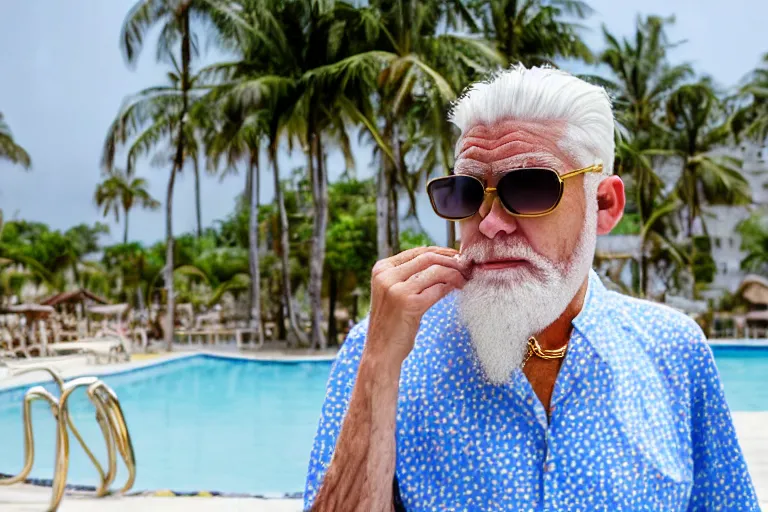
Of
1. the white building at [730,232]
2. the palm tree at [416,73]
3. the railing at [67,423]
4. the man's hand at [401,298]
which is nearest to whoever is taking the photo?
the man's hand at [401,298]

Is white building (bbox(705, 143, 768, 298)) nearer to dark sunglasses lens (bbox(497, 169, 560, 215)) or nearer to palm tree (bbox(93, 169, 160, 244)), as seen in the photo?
palm tree (bbox(93, 169, 160, 244))

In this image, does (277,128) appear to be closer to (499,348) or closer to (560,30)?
(560,30)

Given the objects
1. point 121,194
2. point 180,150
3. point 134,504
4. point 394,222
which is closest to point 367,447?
point 134,504

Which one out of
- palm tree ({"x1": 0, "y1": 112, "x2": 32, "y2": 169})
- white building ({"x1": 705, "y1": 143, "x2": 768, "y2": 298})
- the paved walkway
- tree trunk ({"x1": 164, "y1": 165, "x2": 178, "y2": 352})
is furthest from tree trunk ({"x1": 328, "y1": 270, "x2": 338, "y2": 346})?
white building ({"x1": 705, "y1": 143, "x2": 768, "y2": 298})

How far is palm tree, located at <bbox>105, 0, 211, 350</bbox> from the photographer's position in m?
20.7

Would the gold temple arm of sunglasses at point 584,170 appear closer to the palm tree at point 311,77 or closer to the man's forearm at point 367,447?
the man's forearm at point 367,447

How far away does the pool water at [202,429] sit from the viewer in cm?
745

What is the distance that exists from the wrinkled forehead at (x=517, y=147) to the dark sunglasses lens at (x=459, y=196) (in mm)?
25

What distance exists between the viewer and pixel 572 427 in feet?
3.76

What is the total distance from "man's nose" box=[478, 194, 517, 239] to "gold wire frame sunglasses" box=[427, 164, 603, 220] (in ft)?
0.03

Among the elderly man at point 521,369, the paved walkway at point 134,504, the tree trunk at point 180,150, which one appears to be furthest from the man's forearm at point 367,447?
the tree trunk at point 180,150

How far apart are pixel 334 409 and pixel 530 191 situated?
0.44 metres

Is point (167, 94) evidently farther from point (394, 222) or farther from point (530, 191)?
point (530, 191)

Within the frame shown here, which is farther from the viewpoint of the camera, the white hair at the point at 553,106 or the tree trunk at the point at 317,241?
the tree trunk at the point at 317,241
